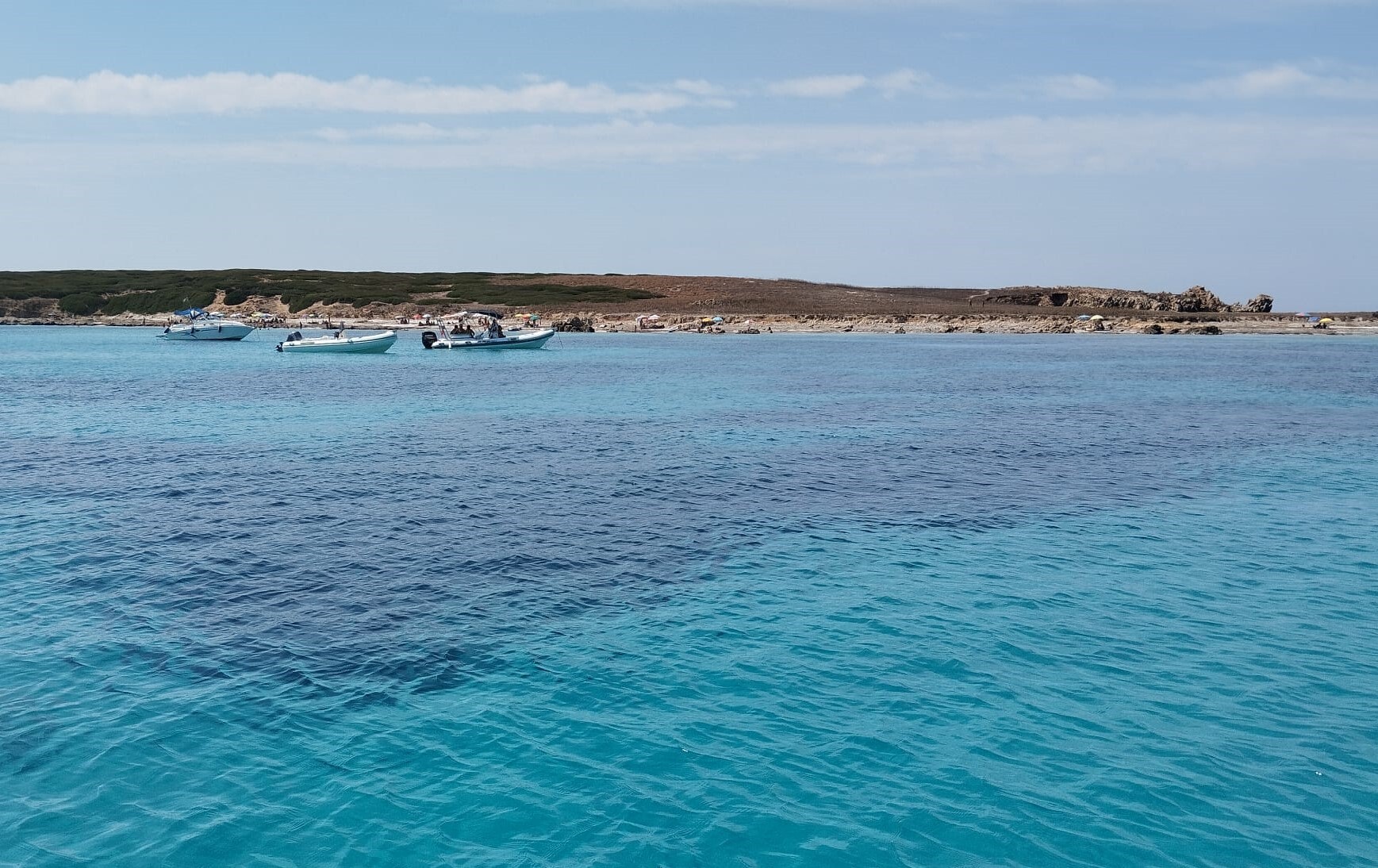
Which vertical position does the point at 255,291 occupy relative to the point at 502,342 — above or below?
above

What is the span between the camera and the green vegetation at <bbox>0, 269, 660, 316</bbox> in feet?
504

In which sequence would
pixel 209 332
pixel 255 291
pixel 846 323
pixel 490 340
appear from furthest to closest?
1. pixel 255 291
2. pixel 846 323
3. pixel 209 332
4. pixel 490 340

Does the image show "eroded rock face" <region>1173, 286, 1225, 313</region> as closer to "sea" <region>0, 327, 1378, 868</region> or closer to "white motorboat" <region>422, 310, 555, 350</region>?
"white motorboat" <region>422, 310, 555, 350</region>

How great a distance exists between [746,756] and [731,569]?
25.6 feet

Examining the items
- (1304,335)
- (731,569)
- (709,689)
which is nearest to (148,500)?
(731,569)

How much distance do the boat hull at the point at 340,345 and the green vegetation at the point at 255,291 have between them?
205 ft

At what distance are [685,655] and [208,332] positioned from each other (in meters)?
107

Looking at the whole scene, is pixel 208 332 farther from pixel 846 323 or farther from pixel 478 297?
pixel 846 323

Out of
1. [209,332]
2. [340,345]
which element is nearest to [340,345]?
[340,345]

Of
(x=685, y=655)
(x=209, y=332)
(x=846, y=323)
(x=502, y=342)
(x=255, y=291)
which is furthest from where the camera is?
(x=255, y=291)

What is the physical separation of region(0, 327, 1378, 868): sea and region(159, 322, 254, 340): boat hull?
7832 cm

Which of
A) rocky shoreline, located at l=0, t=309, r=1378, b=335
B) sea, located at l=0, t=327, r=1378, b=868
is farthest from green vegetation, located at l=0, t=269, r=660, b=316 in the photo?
sea, located at l=0, t=327, r=1378, b=868

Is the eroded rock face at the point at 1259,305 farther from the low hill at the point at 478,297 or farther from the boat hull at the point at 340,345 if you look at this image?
the boat hull at the point at 340,345

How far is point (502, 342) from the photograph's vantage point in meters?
92.9
